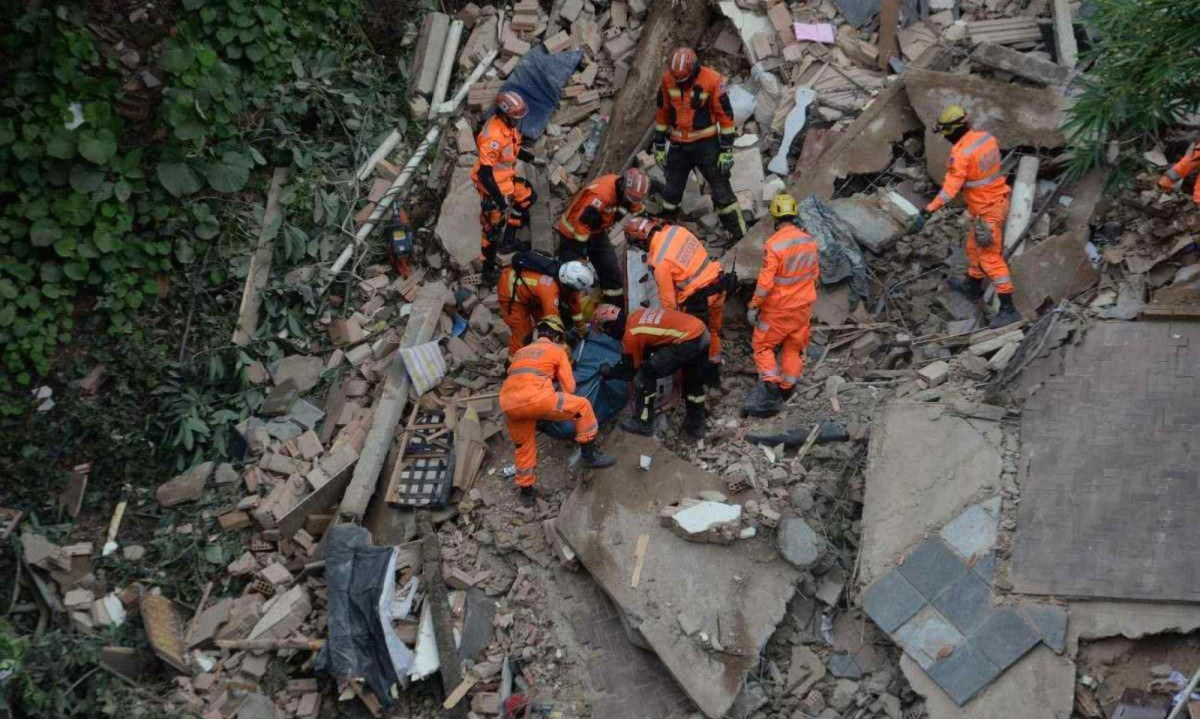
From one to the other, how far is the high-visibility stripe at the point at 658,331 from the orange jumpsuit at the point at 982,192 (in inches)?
94.3

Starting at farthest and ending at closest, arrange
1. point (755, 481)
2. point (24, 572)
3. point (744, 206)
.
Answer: point (744, 206) → point (24, 572) → point (755, 481)

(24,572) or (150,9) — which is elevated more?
(150,9)

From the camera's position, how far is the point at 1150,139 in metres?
8.79

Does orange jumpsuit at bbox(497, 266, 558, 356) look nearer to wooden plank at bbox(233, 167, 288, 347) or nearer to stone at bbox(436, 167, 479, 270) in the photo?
stone at bbox(436, 167, 479, 270)

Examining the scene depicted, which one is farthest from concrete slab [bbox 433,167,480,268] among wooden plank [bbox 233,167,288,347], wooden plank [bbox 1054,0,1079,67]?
wooden plank [bbox 1054,0,1079,67]

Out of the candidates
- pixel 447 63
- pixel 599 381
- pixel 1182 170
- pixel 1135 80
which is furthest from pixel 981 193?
pixel 447 63

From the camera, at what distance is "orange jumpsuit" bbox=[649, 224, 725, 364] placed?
315 inches

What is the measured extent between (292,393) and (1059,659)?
6495 millimetres

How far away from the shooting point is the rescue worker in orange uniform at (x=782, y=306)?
25.7 ft

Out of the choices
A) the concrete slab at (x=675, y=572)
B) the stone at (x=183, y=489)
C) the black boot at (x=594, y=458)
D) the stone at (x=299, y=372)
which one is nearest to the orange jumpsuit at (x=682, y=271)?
the concrete slab at (x=675, y=572)

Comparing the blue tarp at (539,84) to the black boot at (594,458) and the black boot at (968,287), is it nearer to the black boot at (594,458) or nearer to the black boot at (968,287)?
the black boot at (594,458)

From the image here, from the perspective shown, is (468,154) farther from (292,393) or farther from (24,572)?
(24,572)

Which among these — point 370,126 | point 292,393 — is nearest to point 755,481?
point 292,393

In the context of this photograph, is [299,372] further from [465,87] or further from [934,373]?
[934,373]
